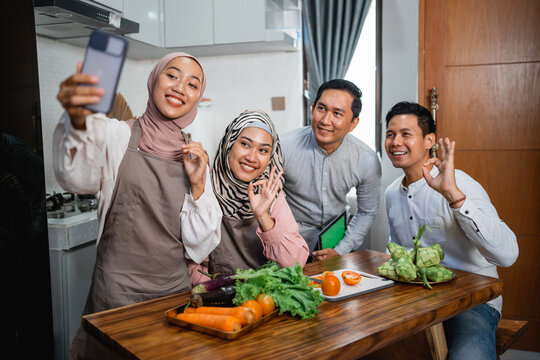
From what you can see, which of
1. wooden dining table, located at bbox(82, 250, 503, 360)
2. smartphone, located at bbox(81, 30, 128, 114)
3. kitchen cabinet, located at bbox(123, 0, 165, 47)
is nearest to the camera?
smartphone, located at bbox(81, 30, 128, 114)

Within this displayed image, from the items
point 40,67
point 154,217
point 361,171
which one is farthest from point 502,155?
point 40,67

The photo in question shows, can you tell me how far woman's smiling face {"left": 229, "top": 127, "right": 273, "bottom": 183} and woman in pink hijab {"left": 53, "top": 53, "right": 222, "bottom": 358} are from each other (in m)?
0.28

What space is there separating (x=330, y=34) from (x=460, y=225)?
6.92ft

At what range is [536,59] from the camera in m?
2.83

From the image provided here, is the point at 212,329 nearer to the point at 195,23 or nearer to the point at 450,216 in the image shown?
the point at 450,216

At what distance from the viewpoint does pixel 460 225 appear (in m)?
1.95

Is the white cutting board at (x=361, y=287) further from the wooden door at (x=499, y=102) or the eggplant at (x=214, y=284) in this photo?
the wooden door at (x=499, y=102)

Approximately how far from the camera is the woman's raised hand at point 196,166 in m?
1.39

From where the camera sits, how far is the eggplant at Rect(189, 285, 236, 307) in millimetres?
1270

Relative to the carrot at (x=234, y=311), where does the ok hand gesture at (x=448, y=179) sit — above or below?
above

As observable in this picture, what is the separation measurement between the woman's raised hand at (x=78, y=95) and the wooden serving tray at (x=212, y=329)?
1.85 feet

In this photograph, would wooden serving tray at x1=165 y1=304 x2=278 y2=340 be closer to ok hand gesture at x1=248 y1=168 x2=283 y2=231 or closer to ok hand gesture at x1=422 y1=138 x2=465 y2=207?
ok hand gesture at x1=248 y1=168 x2=283 y2=231

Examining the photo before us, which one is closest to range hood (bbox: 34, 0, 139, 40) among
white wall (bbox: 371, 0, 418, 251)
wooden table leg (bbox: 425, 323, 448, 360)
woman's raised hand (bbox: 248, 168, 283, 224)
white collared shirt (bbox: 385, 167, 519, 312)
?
woman's raised hand (bbox: 248, 168, 283, 224)

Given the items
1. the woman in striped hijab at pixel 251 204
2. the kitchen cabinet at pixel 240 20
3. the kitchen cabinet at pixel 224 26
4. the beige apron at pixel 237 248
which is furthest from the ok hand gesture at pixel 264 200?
the kitchen cabinet at pixel 240 20
